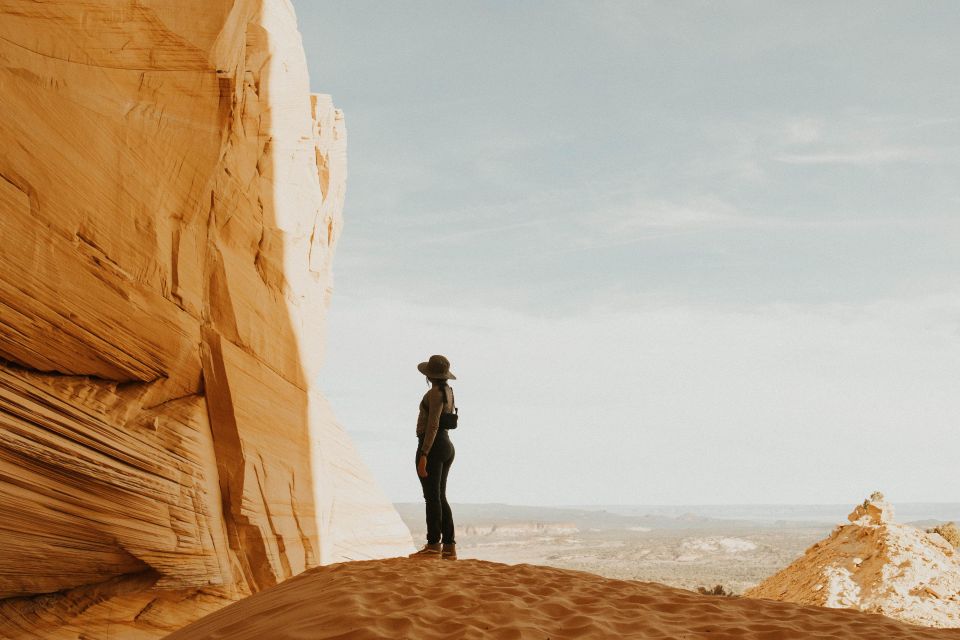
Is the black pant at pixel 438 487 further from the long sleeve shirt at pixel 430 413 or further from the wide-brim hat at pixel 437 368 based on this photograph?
the wide-brim hat at pixel 437 368

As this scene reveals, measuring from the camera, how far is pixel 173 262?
9.74 meters

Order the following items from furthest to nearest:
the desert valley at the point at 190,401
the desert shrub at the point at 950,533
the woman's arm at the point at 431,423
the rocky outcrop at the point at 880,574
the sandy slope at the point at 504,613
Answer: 1. the desert shrub at the point at 950,533
2. the rocky outcrop at the point at 880,574
3. the woman's arm at the point at 431,423
4. the desert valley at the point at 190,401
5. the sandy slope at the point at 504,613

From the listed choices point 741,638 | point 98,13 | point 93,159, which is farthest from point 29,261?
point 741,638

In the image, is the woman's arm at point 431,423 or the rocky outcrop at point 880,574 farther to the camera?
the rocky outcrop at point 880,574

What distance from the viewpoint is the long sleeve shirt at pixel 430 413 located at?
8734mm

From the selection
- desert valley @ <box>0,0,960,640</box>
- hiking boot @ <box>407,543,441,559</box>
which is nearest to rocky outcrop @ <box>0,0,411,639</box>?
desert valley @ <box>0,0,960,640</box>

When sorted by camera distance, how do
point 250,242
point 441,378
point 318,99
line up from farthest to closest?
point 318,99 < point 250,242 < point 441,378

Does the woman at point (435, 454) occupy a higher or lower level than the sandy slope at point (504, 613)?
higher

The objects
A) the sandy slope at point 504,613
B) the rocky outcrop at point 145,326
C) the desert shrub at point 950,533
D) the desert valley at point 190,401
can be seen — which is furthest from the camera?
the desert shrub at point 950,533

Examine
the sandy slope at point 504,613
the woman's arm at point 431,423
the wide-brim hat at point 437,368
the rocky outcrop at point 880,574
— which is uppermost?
the wide-brim hat at point 437,368

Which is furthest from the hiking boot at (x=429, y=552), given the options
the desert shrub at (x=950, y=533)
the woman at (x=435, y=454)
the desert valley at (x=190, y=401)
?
the desert shrub at (x=950, y=533)

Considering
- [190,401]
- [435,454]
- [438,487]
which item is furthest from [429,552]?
[190,401]

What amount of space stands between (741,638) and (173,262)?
7.59 meters

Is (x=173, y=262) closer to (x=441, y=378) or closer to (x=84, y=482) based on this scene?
(x=84, y=482)
